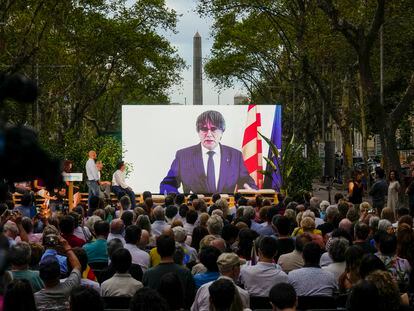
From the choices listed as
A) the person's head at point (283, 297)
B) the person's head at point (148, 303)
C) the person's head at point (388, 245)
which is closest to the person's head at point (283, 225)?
the person's head at point (388, 245)

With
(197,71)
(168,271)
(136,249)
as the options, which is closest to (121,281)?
(168,271)

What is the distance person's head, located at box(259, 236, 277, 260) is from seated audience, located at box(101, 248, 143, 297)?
1000 mm

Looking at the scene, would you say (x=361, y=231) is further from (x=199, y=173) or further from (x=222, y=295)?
(x=199, y=173)

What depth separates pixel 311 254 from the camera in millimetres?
7285

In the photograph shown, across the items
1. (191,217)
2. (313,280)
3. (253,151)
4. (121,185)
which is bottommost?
(313,280)

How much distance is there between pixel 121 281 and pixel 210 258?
0.72 metres

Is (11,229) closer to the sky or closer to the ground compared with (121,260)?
closer to the sky

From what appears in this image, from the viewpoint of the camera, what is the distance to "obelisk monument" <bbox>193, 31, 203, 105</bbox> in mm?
71950

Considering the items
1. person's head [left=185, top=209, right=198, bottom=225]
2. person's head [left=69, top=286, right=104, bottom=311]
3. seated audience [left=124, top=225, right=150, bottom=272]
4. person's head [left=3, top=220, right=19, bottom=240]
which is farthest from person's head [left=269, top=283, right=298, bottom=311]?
person's head [left=185, top=209, right=198, bottom=225]

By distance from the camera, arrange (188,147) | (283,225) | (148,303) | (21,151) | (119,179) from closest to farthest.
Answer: (21,151) < (148,303) < (283,225) < (119,179) < (188,147)

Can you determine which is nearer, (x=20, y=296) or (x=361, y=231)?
(x=20, y=296)

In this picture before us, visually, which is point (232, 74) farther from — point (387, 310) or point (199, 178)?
point (387, 310)

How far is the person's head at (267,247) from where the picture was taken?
7.23 m

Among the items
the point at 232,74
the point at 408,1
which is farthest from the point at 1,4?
the point at 232,74
